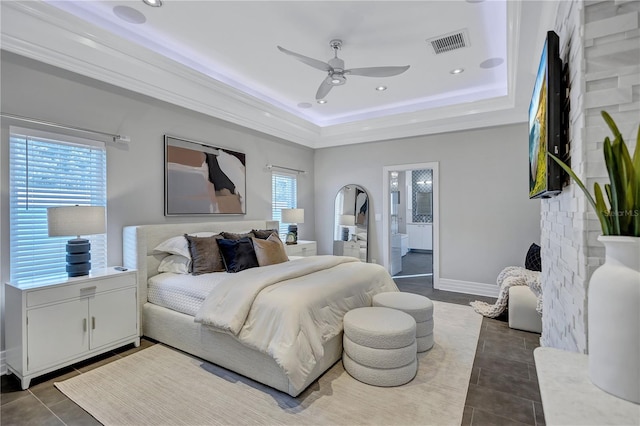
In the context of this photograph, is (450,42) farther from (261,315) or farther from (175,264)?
(175,264)

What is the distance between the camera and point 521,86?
374 centimetres

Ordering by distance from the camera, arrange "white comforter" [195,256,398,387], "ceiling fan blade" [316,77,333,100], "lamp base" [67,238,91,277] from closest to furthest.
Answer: "white comforter" [195,256,398,387] → "lamp base" [67,238,91,277] → "ceiling fan blade" [316,77,333,100]

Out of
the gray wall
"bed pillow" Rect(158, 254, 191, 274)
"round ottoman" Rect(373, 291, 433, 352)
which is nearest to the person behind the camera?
"round ottoman" Rect(373, 291, 433, 352)

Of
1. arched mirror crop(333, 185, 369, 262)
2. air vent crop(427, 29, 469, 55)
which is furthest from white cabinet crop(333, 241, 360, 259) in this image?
air vent crop(427, 29, 469, 55)

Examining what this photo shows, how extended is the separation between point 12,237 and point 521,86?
5.43 meters

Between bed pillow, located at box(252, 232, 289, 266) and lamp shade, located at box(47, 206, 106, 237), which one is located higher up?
lamp shade, located at box(47, 206, 106, 237)

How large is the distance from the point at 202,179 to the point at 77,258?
181cm

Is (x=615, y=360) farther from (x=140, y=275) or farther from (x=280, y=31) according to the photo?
(x=140, y=275)

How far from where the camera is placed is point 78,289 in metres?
2.62

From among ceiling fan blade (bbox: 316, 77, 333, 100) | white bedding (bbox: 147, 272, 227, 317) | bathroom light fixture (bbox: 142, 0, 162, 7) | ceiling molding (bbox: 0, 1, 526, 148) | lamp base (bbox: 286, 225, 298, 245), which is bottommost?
white bedding (bbox: 147, 272, 227, 317)

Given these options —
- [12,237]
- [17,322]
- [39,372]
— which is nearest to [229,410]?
[39,372]

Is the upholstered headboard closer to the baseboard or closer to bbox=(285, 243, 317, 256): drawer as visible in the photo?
bbox=(285, 243, 317, 256): drawer

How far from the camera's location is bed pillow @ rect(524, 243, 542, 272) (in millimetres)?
4028

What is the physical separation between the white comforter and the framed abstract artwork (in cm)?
168
